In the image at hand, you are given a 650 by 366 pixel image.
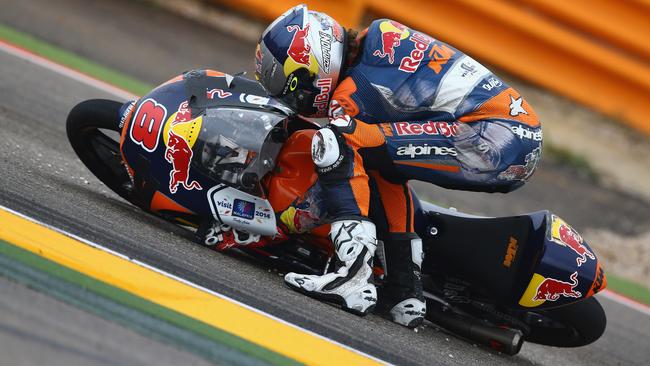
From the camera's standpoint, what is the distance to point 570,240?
5.11 meters

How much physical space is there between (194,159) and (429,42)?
4.59ft

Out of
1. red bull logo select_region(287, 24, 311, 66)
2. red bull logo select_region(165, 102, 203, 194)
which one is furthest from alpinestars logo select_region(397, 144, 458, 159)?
red bull logo select_region(165, 102, 203, 194)

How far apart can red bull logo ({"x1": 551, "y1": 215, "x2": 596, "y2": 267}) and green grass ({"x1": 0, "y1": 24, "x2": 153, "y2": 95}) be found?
484 centimetres

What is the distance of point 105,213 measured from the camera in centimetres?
506

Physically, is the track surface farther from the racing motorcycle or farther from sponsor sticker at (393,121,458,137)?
sponsor sticker at (393,121,458,137)

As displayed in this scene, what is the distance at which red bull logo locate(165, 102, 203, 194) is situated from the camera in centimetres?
515

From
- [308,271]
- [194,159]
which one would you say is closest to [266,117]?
[194,159]

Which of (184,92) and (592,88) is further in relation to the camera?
(592,88)

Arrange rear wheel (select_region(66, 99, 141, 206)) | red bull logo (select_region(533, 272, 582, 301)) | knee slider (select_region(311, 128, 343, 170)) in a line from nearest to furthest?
knee slider (select_region(311, 128, 343, 170)), red bull logo (select_region(533, 272, 582, 301)), rear wheel (select_region(66, 99, 141, 206))

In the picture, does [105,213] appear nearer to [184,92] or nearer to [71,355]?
[184,92]

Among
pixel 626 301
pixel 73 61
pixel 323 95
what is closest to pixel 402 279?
pixel 323 95

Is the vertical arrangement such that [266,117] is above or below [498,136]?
below

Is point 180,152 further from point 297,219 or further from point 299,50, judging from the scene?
point 299,50

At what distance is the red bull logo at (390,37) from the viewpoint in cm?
507
